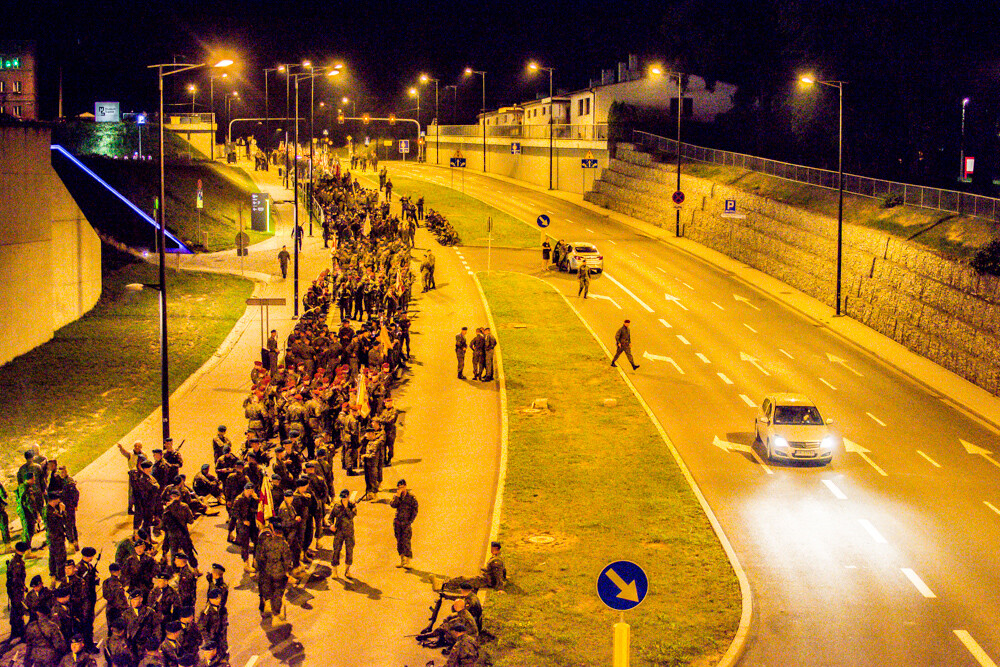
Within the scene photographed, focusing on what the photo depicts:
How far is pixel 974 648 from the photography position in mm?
Answer: 15320

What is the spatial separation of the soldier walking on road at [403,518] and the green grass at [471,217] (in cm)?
4015

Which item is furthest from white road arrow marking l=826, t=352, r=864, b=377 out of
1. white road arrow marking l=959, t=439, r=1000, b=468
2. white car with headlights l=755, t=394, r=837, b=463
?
white car with headlights l=755, t=394, r=837, b=463

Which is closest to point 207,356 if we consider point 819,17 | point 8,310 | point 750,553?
point 8,310

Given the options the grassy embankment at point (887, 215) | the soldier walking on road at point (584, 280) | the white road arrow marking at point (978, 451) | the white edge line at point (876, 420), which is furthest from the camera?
the soldier walking on road at point (584, 280)

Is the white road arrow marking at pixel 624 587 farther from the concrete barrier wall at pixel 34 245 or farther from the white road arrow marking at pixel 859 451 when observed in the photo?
the concrete barrier wall at pixel 34 245

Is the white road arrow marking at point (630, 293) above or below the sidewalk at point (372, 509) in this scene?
above

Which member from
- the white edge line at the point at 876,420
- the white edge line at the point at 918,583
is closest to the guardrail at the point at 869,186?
the white edge line at the point at 876,420

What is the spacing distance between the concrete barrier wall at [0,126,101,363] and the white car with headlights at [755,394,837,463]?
22.3 meters

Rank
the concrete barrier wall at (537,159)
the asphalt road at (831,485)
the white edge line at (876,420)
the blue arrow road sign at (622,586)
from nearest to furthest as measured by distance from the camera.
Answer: the blue arrow road sign at (622,586)
the asphalt road at (831,485)
the white edge line at (876,420)
the concrete barrier wall at (537,159)

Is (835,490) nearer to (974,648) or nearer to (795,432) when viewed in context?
(795,432)

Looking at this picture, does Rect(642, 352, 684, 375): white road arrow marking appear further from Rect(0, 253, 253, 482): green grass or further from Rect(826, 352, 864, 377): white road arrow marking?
Rect(0, 253, 253, 482): green grass

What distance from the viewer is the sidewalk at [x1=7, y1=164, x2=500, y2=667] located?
15289 millimetres

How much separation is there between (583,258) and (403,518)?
32.8 m

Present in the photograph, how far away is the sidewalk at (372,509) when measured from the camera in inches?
602
